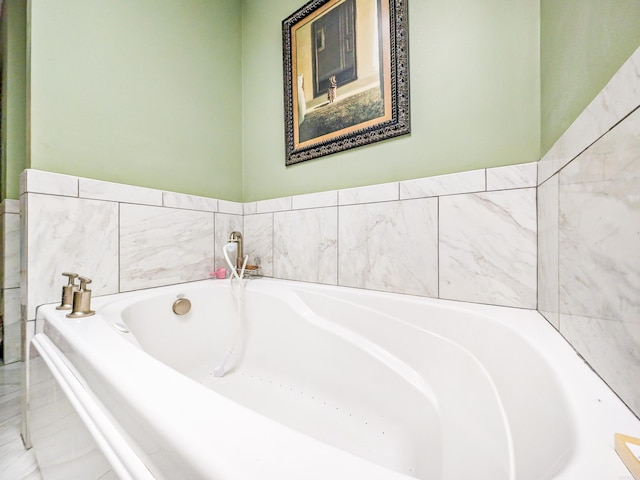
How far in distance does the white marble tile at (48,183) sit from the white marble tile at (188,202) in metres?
0.29

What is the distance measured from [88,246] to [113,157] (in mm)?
359

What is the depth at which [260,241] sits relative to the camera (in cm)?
135

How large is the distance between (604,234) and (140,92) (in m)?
1.49

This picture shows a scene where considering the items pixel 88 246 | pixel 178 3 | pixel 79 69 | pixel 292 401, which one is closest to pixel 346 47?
pixel 178 3

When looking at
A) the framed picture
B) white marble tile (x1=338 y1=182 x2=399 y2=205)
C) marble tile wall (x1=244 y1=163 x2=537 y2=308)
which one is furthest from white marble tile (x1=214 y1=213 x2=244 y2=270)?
white marble tile (x1=338 y1=182 x2=399 y2=205)

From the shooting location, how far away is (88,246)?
0.87 meters

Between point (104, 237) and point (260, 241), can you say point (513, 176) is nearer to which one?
point (260, 241)

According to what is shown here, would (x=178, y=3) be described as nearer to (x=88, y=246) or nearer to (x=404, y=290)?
(x=88, y=246)

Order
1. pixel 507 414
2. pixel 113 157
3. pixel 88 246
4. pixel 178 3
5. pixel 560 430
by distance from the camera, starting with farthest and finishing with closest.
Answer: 1. pixel 178 3
2. pixel 113 157
3. pixel 88 246
4. pixel 507 414
5. pixel 560 430

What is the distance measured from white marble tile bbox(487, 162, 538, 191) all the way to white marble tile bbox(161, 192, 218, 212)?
1.19 m

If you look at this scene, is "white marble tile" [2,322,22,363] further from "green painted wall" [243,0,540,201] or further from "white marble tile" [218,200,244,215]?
"green painted wall" [243,0,540,201]

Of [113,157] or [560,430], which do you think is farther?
[113,157]

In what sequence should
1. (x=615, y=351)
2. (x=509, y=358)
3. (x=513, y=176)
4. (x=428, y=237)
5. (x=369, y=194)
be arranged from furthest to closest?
(x=369, y=194) → (x=428, y=237) → (x=513, y=176) → (x=509, y=358) → (x=615, y=351)

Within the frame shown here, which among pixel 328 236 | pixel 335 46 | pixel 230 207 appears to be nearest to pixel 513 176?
pixel 328 236
